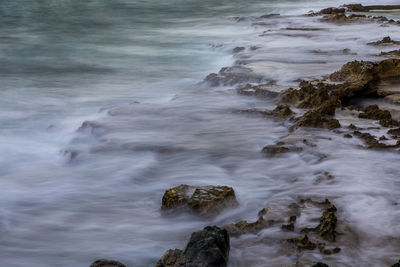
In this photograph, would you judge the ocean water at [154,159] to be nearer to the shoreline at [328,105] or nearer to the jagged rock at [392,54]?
the shoreline at [328,105]

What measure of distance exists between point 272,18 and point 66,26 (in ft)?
23.6

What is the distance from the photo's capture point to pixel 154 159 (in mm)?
5504

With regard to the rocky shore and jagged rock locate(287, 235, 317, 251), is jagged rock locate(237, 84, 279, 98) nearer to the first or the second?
the rocky shore

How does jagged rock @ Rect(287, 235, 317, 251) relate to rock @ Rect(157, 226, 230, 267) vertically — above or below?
below

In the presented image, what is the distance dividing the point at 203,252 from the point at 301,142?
265 cm

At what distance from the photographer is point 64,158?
5.79 m

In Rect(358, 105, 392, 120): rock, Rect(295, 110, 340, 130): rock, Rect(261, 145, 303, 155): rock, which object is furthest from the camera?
Rect(358, 105, 392, 120): rock

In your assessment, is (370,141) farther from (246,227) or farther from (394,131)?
(246,227)

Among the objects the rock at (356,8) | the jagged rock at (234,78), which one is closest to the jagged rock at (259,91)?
the jagged rock at (234,78)

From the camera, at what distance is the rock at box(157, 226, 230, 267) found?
2904 mm

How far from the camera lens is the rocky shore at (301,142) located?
3127 mm

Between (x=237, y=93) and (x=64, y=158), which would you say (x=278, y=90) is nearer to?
(x=237, y=93)

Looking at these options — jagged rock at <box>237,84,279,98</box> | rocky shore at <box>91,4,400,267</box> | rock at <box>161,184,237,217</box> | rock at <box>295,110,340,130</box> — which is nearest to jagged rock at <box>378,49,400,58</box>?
→ rocky shore at <box>91,4,400,267</box>

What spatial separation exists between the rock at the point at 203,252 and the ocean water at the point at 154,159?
0.27m
